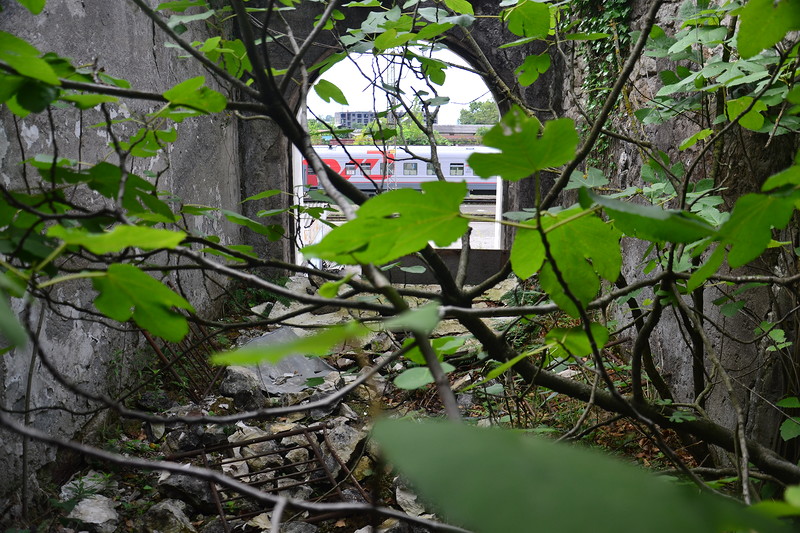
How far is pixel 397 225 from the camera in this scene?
0.48 metres

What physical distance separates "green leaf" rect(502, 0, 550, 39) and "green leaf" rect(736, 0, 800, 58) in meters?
0.49

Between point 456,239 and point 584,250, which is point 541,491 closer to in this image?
point 456,239

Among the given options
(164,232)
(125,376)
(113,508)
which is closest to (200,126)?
(125,376)

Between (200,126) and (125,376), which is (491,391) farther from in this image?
(200,126)

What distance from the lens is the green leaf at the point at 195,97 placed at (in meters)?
0.65

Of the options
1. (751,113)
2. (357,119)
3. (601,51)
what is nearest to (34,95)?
(751,113)

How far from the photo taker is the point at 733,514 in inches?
8.4

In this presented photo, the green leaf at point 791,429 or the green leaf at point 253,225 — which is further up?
the green leaf at point 253,225

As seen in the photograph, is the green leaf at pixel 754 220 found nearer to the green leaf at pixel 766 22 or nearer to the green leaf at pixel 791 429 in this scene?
the green leaf at pixel 766 22

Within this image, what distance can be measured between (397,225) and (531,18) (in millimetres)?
781

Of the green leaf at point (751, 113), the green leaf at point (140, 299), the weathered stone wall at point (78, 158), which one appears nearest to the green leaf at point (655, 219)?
the green leaf at point (140, 299)

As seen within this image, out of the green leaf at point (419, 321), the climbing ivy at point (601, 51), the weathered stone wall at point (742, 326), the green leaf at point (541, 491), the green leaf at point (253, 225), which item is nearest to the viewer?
the green leaf at point (541, 491)

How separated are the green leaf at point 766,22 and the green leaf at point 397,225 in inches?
15.4

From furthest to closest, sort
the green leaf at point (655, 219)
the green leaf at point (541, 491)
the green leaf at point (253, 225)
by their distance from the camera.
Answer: the green leaf at point (253, 225)
the green leaf at point (655, 219)
the green leaf at point (541, 491)
